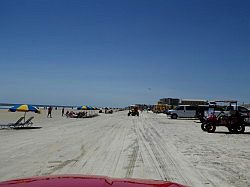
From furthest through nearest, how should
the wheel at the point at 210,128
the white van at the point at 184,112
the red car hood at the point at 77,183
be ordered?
the white van at the point at 184,112 → the wheel at the point at 210,128 → the red car hood at the point at 77,183

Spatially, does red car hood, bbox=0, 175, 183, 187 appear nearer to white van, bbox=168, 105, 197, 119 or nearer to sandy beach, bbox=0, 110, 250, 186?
sandy beach, bbox=0, 110, 250, 186

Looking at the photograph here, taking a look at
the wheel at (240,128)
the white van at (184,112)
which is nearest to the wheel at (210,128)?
the wheel at (240,128)

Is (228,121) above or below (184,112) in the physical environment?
below

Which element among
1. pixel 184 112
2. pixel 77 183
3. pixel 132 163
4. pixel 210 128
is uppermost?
pixel 184 112

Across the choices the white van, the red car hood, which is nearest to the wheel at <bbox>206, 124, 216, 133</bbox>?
the red car hood

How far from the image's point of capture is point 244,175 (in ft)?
28.2

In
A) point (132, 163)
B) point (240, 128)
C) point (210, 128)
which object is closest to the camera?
point (132, 163)

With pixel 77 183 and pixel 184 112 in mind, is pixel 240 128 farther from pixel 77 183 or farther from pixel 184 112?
pixel 184 112

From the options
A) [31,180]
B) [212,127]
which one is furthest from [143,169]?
[212,127]

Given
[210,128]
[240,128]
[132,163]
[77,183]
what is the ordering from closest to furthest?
1. [77,183]
2. [132,163]
3. [240,128]
4. [210,128]

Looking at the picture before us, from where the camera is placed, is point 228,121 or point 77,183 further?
point 228,121

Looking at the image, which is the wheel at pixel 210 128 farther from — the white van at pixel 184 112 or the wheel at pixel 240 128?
the white van at pixel 184 112

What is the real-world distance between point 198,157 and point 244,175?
308cm

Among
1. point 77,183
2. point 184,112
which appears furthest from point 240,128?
point 184,112
